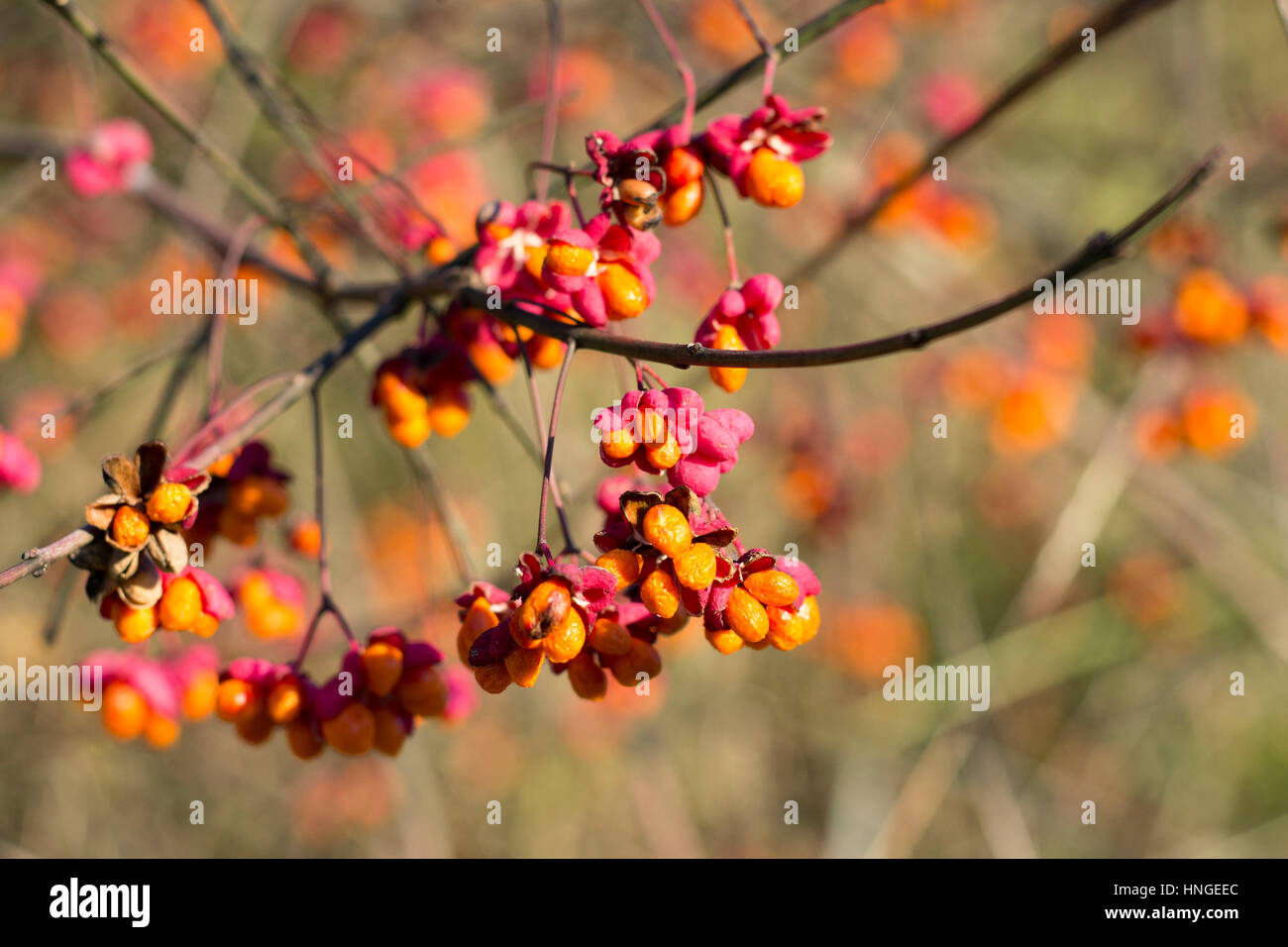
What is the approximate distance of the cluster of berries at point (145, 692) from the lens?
1525 mm

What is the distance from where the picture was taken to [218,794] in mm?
3613

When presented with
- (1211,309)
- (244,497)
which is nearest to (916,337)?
(244,497)

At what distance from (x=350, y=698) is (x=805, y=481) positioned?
2.21 m

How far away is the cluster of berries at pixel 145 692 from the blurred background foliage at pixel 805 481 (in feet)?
3.88

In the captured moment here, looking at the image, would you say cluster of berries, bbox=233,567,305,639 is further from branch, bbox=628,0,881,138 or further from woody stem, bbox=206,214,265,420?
branch, bbox=628,0,881,138

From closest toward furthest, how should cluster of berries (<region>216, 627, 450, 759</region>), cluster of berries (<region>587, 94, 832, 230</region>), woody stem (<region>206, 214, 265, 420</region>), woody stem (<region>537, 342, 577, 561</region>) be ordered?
woody stem (<region>537, 342, 577, 561</region>) → cluster of berries (<region>587, 94, 832, 230</region>) → cluster of berries (<region>216, 627, 450, 759</region>) → woody stem (<region>206, 214, 265, 420</region>)

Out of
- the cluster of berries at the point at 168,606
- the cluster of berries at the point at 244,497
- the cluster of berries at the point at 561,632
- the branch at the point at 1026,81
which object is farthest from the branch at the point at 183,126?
the branch at the point at 1026,81

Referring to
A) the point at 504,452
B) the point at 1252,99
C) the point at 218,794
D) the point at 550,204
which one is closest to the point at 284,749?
the point at 218,794

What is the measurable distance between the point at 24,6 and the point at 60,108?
0.75m

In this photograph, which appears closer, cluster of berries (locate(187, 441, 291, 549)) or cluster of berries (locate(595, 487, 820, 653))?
cluster of berries (locate(595, 487, 820, 653))

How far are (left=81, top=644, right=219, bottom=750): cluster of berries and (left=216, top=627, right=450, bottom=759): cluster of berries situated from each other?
286mm

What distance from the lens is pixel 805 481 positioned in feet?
10.5

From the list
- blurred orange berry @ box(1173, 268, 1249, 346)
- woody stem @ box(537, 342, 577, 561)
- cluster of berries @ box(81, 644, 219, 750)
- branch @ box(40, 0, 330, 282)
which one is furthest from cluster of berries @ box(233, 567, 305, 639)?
blurred orange berry @ box(1173, 268, 1249, 346)

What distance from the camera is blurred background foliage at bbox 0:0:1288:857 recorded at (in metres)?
3.14
